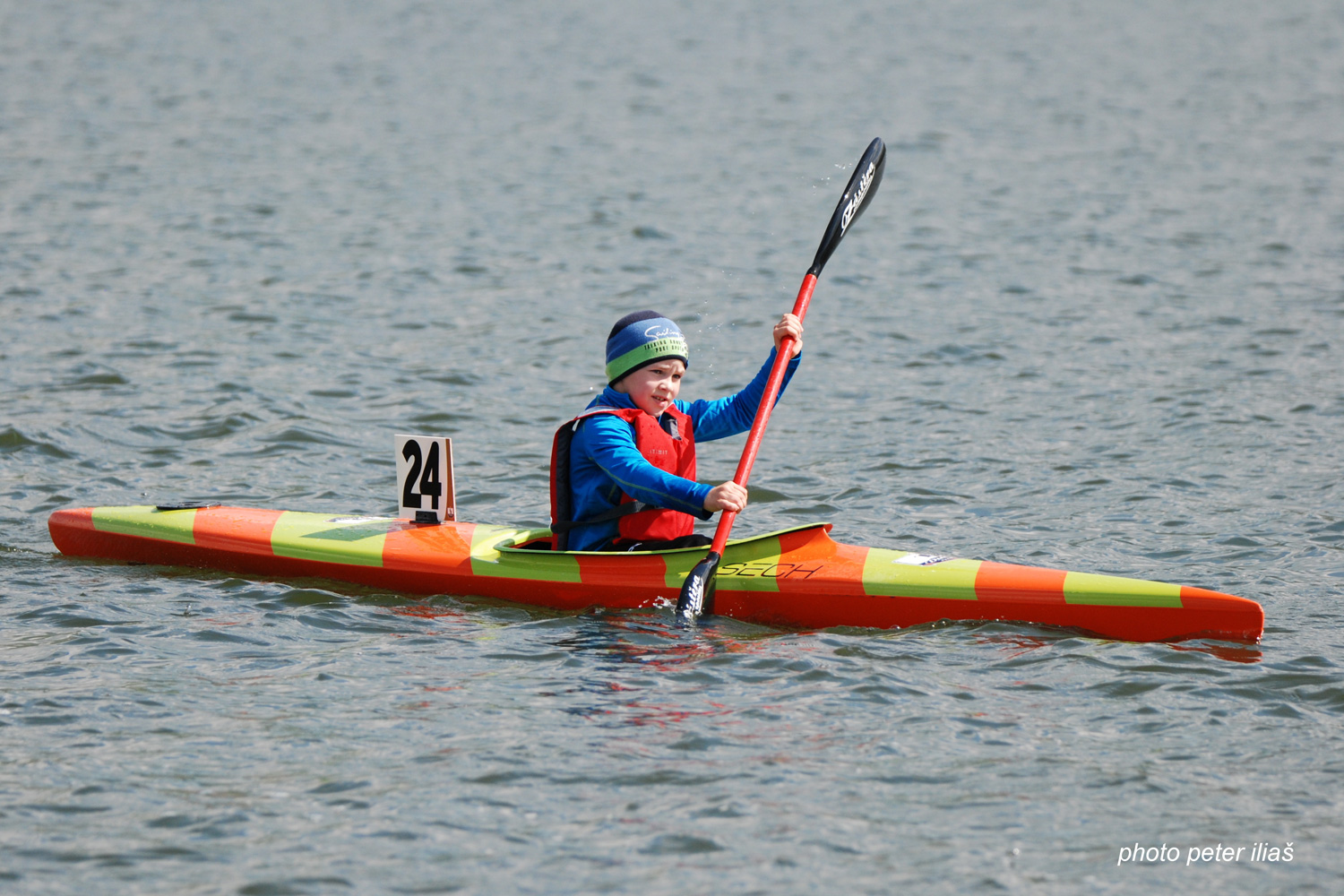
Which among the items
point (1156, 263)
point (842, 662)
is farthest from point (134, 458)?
point (1156, 263)

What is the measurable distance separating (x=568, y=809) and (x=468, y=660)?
1275 mm

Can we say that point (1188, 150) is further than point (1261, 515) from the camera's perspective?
Yes

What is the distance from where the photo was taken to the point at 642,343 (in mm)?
5711

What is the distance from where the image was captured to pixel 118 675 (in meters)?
5.05

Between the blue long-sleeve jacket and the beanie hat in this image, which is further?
the beanie hat

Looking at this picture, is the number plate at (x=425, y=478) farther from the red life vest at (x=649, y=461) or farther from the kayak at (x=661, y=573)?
the red life vest at (x=649, y=461)

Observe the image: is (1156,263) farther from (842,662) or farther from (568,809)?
(568,809)

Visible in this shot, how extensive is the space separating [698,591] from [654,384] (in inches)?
32.9

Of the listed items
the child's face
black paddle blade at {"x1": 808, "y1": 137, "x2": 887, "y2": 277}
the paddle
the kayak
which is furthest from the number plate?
black paddle blade at {"x1": 808, "y1": 137, "x2": 887, "y2": 277}

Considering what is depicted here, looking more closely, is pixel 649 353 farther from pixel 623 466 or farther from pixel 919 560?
pixel 919 560

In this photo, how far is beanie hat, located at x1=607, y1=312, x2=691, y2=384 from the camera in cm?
571

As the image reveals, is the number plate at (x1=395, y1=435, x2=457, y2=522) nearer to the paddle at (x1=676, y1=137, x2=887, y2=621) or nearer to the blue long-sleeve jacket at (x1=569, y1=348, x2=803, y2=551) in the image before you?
the blue long-sleeve jacket at (x1=569, y1=348, x2=803, y2=551)

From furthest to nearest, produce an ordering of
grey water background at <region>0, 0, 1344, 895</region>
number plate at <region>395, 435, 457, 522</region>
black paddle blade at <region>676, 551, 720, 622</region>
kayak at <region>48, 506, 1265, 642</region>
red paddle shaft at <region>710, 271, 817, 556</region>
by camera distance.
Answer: number plate at <region>395, 435, 457, 522</region> < red paddle shaft at <region>710, 271, 817, 556</region> < black paddle blade at <region>676, 551, 720, 622</region> < kayak at <region>48, 506, 1265, 642</region> < grey water background at <region>0, 0, 1344, 895</region>

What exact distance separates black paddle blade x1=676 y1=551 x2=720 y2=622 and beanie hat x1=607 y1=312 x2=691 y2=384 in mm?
784
